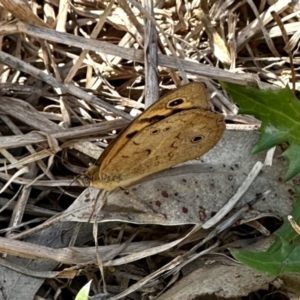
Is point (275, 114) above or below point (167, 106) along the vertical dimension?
below

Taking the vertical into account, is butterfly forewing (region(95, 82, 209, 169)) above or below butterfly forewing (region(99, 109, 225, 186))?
above

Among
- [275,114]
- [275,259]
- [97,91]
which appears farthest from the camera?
[97,91]

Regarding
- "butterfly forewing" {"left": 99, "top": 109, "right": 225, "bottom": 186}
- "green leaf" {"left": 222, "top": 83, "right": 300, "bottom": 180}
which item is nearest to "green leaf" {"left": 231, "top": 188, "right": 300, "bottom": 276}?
"green leaf" {"left": 222, "top": 83, "right": 300, "bottom": 180}

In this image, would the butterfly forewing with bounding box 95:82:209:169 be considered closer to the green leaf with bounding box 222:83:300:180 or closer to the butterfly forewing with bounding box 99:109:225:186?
the butterfly forewing with bounding box 99:109:225:186

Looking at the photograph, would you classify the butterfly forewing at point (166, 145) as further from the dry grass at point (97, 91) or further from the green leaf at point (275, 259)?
the green leaf at point (275, 259)

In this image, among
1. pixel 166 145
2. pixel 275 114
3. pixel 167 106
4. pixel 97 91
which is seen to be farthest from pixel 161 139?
pixel 97 91

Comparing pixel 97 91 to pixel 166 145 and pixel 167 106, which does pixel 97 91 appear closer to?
pixel 166 145

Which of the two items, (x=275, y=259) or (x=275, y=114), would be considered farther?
(x=275, y=114)
